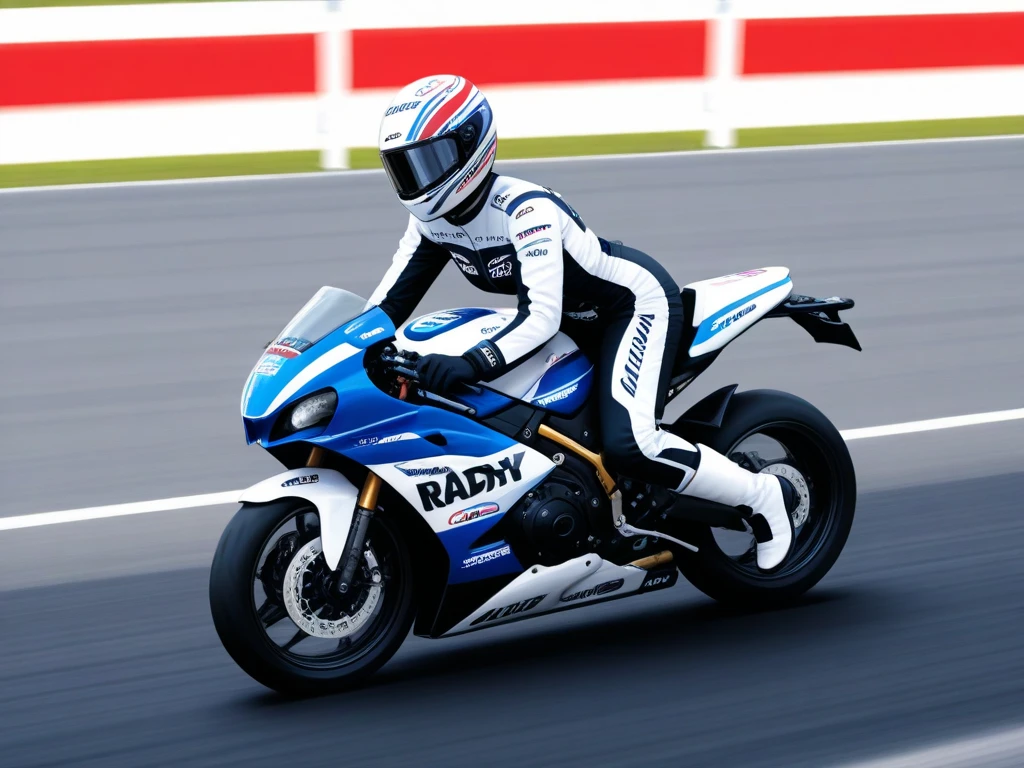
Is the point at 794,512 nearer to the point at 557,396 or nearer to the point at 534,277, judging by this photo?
the point at 557,396

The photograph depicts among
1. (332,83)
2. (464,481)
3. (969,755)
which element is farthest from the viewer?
(332,83)

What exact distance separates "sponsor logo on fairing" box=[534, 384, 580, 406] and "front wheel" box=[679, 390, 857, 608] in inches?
23.1

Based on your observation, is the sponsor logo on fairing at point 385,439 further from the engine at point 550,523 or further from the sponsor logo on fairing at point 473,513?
the engine at point 550,523

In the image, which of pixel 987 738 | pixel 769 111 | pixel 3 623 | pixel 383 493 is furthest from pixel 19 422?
pixel 769 111

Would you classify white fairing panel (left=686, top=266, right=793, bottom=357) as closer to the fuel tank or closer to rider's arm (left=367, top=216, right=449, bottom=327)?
the fuel tank

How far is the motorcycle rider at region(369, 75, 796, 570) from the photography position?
5258 millimetres

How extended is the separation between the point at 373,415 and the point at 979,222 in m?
8.80

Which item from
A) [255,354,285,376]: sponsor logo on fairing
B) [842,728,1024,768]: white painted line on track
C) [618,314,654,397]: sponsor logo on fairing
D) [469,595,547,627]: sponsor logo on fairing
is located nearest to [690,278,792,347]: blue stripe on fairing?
[618,314,654,397]: sponsor logo on fairing

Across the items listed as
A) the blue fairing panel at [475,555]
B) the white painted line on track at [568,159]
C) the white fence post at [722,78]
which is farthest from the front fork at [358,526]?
the white fence post at [722,78]

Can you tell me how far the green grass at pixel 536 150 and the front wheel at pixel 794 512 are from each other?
841 centimetres

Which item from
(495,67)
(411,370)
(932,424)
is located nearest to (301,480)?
(411,370)

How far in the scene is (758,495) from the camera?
5.88 m

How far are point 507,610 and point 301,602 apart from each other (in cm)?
67

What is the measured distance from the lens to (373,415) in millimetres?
5141
